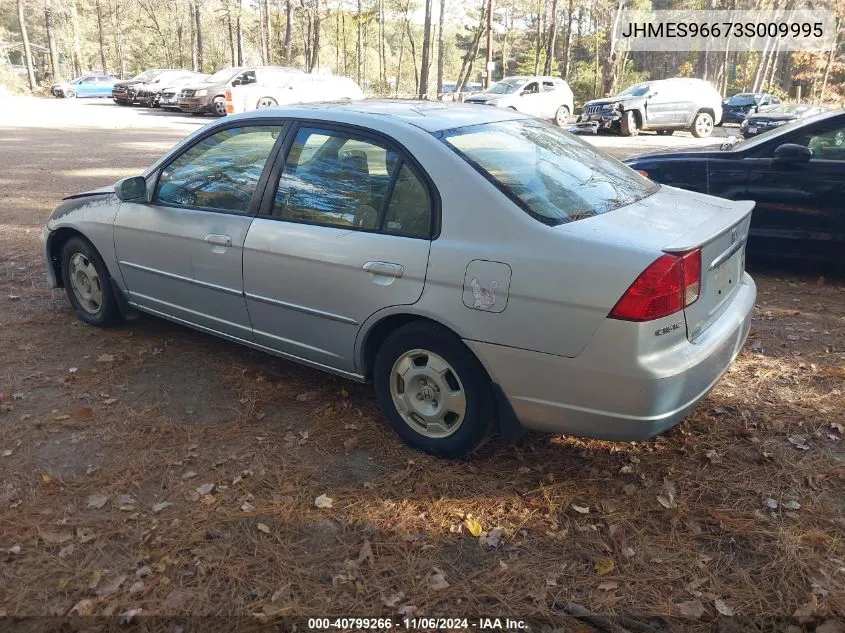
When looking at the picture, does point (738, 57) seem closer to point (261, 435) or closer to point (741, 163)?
point (741, 163)

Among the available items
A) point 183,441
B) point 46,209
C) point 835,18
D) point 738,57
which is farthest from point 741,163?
point 738,57


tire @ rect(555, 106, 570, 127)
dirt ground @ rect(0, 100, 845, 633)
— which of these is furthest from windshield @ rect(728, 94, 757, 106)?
dirt ground @ rect(0, 100, 845, 633)

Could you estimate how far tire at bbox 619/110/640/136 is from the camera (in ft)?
69.3

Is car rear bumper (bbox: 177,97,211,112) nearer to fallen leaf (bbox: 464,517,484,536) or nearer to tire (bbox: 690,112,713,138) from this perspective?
tire (bbox: 690,112,713,138)

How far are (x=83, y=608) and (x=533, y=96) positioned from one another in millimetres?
23240

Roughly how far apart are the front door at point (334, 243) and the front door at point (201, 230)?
18cm

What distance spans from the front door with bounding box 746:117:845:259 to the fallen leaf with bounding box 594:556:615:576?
4.49 metres

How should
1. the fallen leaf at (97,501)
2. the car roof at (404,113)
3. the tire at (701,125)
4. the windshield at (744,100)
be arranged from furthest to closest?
1. the windshield at (744,100)
2. the tire at (701,125)
3. the car roof at (404,113)
4. the fallen leaf at (97,501)

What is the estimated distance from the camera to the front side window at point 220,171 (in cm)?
400

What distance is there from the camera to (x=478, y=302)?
9.99ft

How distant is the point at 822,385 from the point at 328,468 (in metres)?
3.13

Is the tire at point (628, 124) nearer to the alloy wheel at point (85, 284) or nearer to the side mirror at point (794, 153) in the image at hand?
the side mirror at point (794, 153)

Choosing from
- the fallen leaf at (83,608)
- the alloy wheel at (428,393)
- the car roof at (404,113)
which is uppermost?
the car roof at (404,113)

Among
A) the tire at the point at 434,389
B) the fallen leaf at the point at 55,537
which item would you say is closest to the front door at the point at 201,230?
the tire at the point at 434,389
